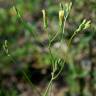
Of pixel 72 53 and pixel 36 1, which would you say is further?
pixel 36 1

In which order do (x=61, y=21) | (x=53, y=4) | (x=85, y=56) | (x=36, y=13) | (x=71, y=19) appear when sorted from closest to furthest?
(x=61, y=21)
(x=71, y=19)
(x=53, y=4)
(x=85, y=56)
(x=36, y=13)

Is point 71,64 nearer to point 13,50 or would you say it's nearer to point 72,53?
point 72,53

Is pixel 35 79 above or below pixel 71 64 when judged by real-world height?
below

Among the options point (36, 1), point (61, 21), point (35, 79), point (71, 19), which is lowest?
point (35, 79)

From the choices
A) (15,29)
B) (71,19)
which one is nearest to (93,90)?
(71,19)

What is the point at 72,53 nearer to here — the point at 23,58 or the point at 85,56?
the point at 85,56

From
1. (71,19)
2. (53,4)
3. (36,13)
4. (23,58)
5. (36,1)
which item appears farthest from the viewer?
(36,13)
